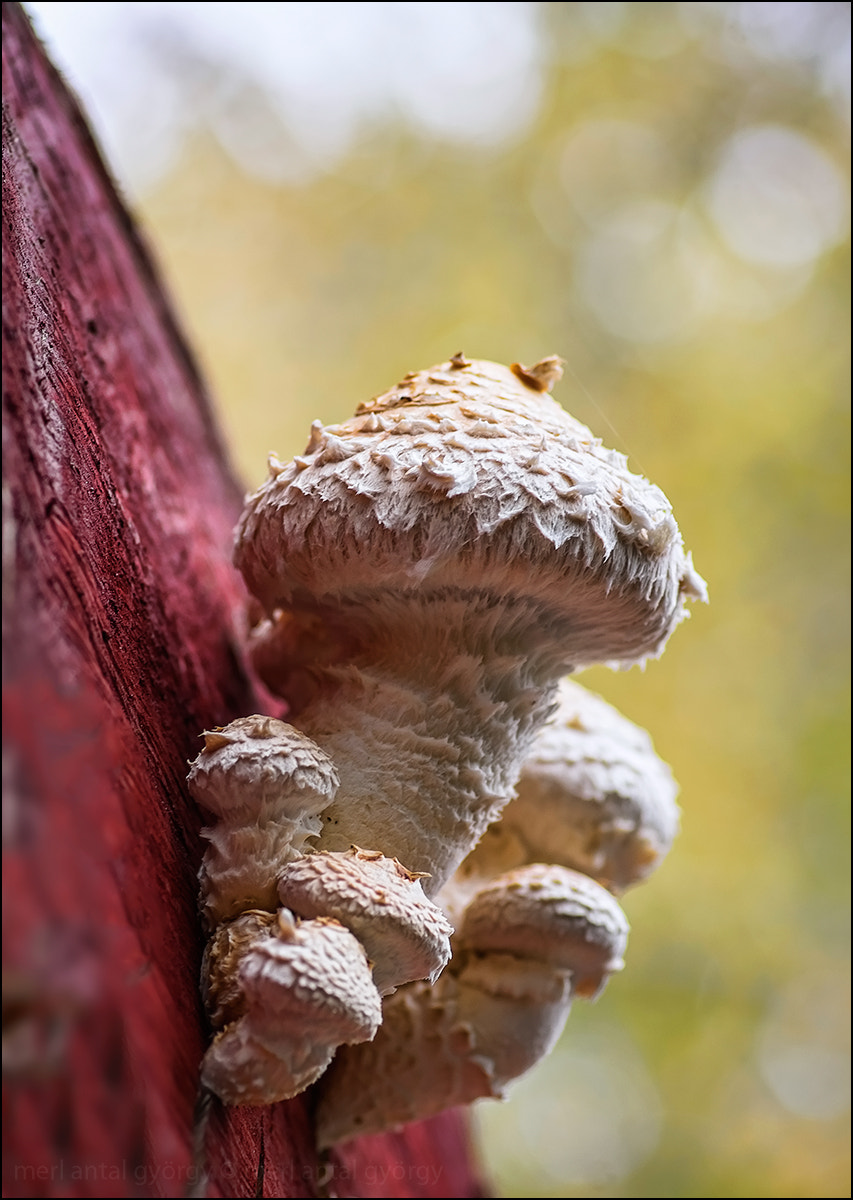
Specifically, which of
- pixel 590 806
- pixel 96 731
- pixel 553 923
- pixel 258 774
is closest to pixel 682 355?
pixel 590 806

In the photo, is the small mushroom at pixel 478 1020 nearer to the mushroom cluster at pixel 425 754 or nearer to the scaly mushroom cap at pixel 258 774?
the mushroom cluster at pixel 425 754

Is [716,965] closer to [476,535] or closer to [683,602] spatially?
[683,602]

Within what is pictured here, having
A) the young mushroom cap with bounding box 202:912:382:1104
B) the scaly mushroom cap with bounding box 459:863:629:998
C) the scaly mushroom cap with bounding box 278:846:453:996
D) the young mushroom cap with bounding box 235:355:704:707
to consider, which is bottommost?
the young mushroom cap with bounding box 202:912:382:1104

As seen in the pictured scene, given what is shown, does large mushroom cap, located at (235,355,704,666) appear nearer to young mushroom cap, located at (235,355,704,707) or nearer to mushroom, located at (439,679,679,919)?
young mushroom cap, located at (235,355,704,707)

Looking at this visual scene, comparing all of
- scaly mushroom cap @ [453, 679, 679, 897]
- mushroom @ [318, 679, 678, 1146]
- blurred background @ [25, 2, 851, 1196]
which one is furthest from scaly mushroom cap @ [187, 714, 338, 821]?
blurred background @ [25, 2, 851, 1196]

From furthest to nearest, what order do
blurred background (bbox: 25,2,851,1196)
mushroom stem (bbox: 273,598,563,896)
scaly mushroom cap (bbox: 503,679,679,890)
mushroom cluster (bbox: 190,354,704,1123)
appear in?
blurred background (bbox: 25,2,851,1196) → scaly mushroom cap (bbox: 503,679,679,890) → mushroom stem (bbox: 273,598,563,896) → mushroom cluster (bbox: 190,354,704,1123)

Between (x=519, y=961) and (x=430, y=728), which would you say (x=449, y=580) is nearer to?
(x=430, y=728)
